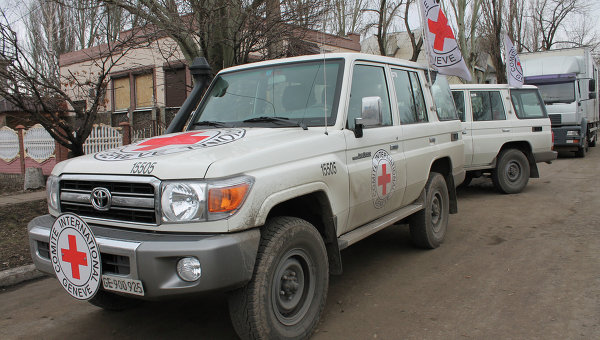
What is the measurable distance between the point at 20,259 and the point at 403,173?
14.6ft

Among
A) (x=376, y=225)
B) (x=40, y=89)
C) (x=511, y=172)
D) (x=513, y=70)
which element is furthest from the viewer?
(x=513, y=70)

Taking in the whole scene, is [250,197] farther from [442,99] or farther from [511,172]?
[511,172]

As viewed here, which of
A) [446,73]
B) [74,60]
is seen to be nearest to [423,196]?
[446,73]

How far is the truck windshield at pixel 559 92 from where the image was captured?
14.6 meters

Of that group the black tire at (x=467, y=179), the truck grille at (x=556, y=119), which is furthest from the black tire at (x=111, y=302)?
the truck grille at (x=556, y=119)

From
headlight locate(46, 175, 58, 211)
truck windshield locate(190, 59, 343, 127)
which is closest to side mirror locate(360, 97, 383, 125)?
truck windshield locate(190, 59, 343, 127)

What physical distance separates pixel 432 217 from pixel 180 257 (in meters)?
3.72

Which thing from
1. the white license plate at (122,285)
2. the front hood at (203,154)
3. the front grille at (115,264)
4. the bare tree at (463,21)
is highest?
the bare tree at (463,21)

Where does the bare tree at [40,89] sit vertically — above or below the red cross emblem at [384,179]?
above

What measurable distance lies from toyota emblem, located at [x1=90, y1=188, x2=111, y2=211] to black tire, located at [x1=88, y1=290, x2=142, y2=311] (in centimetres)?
117

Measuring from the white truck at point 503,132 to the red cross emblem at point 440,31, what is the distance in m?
2.58

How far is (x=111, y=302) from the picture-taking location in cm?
391

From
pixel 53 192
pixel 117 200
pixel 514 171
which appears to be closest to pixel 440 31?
pixel 514 171

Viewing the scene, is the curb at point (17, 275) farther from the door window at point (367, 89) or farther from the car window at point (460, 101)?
the car window at point (460, 101)
